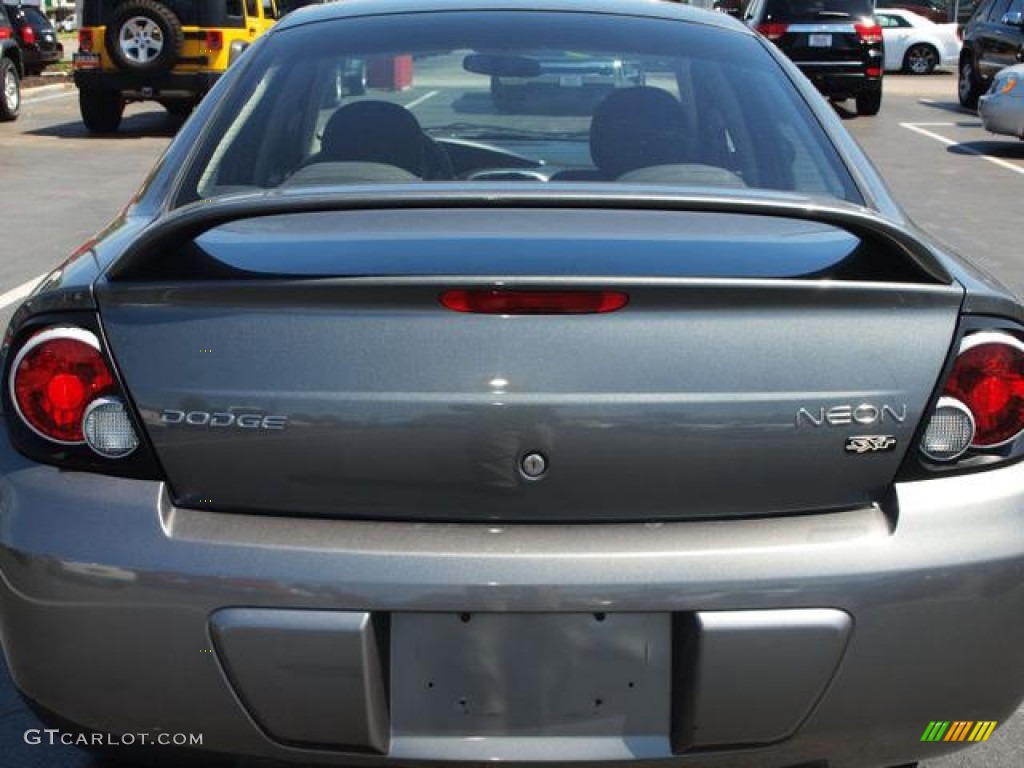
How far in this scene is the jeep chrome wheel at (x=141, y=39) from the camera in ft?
53.4

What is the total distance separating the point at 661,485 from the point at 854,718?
45cm

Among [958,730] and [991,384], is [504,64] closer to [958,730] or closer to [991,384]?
[991,384]

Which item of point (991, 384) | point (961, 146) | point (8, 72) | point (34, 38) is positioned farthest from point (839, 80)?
point (991, 384)

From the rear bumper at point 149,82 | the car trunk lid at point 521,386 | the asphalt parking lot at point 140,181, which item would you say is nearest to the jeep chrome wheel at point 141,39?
the rear bumper at point 149,82

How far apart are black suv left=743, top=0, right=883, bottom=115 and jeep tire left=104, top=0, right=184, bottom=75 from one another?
25.9 feet

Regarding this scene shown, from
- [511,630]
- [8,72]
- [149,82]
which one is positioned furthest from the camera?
[8,72]

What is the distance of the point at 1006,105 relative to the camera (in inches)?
610

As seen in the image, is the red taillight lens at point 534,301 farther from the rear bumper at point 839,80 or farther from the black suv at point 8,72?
the rear bumper at point 839,80

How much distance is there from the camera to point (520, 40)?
11.4ft

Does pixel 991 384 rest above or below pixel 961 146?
above

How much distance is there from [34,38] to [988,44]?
53.8 feet

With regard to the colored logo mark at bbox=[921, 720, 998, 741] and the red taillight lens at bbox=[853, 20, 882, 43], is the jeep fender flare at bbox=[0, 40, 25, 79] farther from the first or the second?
the colored logo mark at bbox=[921, 720, 998, 741]

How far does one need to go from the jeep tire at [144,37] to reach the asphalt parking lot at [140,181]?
85 cm

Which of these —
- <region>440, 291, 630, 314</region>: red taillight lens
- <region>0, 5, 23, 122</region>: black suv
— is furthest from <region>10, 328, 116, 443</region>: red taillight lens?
<region>0, 5, 23, 122</region>: black suv
